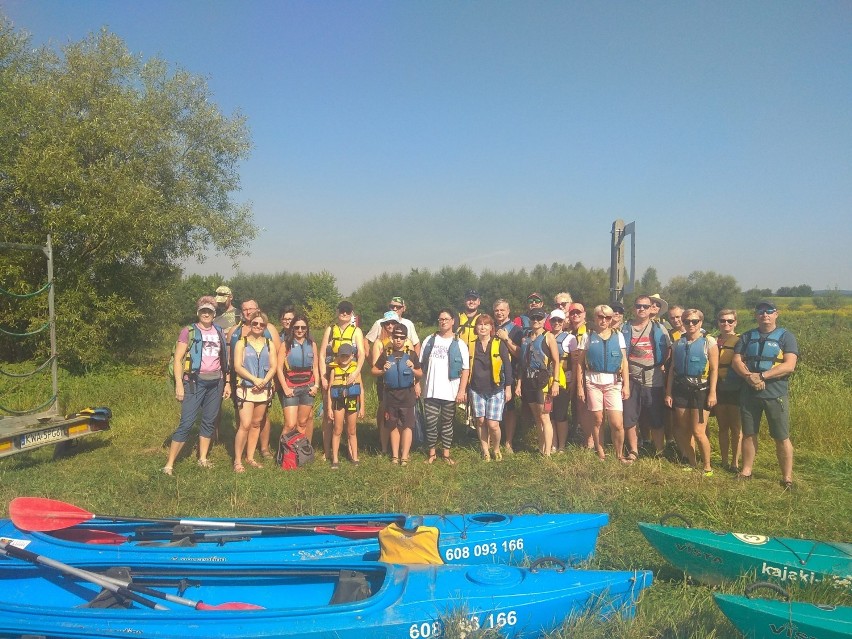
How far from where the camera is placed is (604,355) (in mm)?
6652

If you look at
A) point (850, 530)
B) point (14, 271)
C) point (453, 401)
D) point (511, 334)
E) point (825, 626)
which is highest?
point (14, 271)

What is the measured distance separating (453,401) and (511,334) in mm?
1220

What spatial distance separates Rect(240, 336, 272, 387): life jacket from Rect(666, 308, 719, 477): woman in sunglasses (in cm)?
462

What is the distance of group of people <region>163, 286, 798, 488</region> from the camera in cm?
666

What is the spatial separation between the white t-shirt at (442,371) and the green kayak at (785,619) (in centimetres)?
398

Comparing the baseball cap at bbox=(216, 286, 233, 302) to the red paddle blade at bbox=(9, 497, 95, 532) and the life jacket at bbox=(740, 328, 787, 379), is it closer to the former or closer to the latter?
the red paddle blade at bbox=(9, 497, 95, 532)

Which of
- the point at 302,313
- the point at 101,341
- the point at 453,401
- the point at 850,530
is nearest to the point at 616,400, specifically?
the point at 453,401

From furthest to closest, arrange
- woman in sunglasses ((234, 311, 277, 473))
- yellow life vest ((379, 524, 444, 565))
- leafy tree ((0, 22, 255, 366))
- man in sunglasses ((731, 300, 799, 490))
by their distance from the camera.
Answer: leafy tree ((0, 22, 255, 366)), woman in sunglasses ((234, 311, 277, 473)), man in sunglasses ((731, 300, 799, 490)), yellow life vest ((379, 524, 444, 565))

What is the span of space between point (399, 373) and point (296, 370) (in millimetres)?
1223

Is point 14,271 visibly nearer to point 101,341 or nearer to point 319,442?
point 101,341

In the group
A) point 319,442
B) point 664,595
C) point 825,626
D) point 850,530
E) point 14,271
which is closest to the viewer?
point 825,626

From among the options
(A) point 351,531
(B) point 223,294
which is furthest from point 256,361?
(A) point 351,531

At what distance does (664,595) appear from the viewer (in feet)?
13.1

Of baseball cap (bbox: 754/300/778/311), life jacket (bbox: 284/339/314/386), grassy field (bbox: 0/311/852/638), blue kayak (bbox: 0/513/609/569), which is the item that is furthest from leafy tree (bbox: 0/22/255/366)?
baseball cap (bbox: 754/300/778/311)
